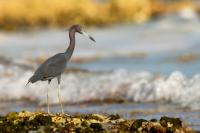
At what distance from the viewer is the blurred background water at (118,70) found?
50.1ft

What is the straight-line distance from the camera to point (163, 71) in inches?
860

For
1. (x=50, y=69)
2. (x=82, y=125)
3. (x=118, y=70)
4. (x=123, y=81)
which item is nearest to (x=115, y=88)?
(x=123, y=81)

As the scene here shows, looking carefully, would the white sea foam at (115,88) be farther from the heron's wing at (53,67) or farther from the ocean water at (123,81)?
the heron's wing at (53,67)

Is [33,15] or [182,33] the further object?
[33,15]

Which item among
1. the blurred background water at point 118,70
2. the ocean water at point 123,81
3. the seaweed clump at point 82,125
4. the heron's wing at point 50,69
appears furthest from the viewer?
the blurred background water at point 118,70

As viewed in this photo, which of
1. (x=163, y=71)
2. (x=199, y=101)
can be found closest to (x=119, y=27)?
(x=163, y=71)

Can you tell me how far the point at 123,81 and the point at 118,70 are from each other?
164 centimetres

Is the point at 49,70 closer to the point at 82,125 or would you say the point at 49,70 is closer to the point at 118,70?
the point at 82,125

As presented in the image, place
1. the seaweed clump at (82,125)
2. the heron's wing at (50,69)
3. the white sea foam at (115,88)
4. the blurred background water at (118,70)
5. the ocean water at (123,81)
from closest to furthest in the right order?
1. the seaweed clump at (82,125)
2. the heron's wing at (50,69)
3. the ocean water at (123,81)
4. the blurred background water at (118,70)
5. the white sea foam at (115,88)

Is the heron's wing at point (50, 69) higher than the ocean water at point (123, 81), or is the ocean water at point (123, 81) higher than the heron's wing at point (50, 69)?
the ocean water at point (123, 81)

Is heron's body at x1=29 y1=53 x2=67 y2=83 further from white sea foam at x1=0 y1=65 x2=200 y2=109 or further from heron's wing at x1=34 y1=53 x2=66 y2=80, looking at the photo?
white sea foam at x1=0 y1=65 x2=200 y2=109

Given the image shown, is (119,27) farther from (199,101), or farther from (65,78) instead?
(199,101)

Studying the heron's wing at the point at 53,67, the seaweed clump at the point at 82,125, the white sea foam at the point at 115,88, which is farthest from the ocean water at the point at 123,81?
the heron's wing at the point at 53,67

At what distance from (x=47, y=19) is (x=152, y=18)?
277 inches
